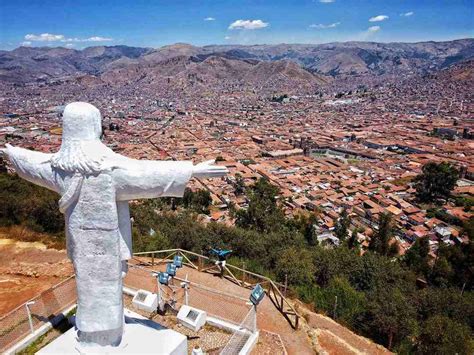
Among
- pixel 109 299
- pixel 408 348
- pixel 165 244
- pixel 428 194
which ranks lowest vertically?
pixel 428 194

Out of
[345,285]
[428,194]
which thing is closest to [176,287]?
[345,285]

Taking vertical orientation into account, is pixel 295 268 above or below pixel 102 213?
A: below

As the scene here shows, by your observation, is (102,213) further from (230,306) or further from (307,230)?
(307,230)

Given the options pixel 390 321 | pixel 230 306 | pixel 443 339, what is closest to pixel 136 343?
pixel 230 306

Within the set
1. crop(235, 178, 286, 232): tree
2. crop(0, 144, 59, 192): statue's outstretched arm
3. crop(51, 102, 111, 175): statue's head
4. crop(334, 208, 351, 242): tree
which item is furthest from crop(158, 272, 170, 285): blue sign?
crop(334, 208, 351, 242): tree

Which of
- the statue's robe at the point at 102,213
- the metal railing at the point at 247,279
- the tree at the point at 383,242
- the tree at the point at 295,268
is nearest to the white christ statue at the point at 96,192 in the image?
the statue's robe at the point at 102,213

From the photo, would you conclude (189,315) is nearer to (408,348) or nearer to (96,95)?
(408,348)

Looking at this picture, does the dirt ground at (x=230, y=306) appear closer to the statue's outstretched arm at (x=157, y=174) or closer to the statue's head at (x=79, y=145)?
Answer: the statue's outstretched arm at (x=157, y=174)
